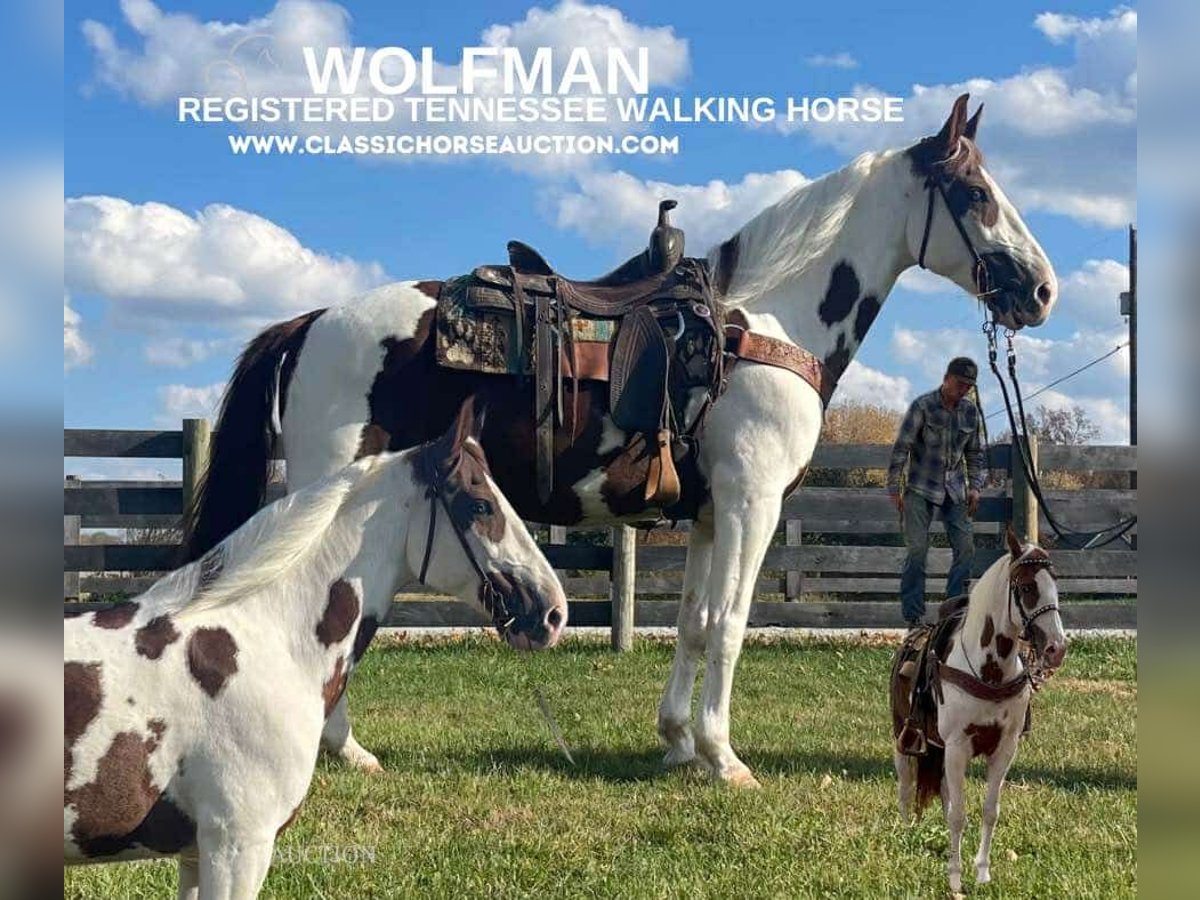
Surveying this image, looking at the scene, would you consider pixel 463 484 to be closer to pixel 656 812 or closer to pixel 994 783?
pixel 994 783

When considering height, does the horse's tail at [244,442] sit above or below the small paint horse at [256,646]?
above

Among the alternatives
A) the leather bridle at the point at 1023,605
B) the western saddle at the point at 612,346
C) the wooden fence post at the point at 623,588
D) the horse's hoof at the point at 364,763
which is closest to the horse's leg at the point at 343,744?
the horse's hoof at the point at 364,763

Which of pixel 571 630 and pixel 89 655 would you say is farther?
pixel 571 630

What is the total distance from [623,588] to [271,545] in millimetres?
7323

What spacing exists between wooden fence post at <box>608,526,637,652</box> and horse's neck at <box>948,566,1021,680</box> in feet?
21.9

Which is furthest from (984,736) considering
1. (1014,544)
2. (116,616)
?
(116,616)

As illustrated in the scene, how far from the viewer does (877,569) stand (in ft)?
35.3

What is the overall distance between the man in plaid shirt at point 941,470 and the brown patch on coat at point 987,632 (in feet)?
4.83

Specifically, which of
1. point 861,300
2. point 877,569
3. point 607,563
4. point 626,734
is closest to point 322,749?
point 626,734

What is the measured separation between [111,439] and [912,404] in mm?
7376

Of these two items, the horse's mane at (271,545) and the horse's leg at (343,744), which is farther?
the horse's leg at (343,744)

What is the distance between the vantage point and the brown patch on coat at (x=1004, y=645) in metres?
3.04

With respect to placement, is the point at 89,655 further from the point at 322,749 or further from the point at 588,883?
the point at 322,749

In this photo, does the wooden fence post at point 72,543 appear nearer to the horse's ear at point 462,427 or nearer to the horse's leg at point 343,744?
the horse's leg at point 343,744
